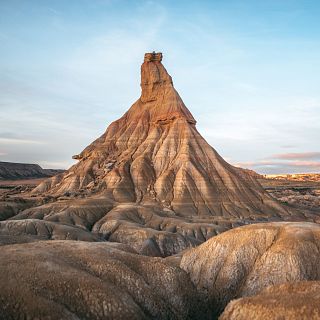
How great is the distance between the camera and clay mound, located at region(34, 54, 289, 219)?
123 meters

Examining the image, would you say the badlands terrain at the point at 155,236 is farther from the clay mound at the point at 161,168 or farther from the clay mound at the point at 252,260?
the clay mound at the point at 161,168

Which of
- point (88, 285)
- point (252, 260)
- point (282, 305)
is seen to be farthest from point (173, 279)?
point (282, 305)

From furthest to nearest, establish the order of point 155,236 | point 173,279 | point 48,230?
point 155,236
point 48,230
point 173,279

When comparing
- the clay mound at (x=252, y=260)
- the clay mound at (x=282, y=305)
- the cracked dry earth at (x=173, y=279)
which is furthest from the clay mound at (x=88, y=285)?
the clay mound at (x=282, y=305)

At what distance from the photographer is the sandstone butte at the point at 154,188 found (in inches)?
3661

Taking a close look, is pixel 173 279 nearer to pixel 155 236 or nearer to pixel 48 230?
pixel 155 236

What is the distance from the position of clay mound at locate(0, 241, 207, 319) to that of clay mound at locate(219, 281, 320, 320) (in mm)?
7379

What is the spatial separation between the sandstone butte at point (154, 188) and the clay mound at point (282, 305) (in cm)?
5042

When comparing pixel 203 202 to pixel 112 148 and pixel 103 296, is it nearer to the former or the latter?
pixel 112 148

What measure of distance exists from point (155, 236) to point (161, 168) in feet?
176

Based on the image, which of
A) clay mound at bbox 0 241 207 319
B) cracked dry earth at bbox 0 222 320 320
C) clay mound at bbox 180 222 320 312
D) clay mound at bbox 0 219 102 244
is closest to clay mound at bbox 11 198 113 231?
clay mound at bbox 0 219 102 244

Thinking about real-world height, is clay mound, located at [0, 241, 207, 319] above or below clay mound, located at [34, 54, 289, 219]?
below

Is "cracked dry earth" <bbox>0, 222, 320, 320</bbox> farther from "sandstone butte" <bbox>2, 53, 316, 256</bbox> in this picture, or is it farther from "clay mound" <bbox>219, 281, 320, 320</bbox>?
"sandstone butte" <bbox>2, 53, 316, 256</bbox>

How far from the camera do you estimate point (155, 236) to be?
3322 inches
